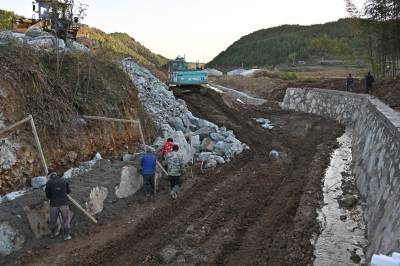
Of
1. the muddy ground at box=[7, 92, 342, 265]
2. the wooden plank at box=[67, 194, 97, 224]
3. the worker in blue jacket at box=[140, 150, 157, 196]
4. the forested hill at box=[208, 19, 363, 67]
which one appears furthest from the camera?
the forested hill at box=[208, 19, 363, 67]

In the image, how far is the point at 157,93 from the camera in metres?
21.9

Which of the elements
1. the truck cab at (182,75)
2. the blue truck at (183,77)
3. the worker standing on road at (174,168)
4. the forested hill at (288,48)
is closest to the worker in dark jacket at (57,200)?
the worker standing on road at (174,168)

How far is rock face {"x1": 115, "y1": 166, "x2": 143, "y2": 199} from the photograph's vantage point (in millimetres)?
12406

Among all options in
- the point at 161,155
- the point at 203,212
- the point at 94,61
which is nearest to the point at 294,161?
the point at 161,155

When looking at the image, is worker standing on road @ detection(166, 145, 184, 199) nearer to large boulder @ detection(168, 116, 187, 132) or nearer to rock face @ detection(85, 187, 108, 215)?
rock face @ detection(85, 187, 108, 215)

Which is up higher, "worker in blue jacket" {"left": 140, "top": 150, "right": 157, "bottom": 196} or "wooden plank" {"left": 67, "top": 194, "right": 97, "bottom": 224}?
"worker in blue jacket" {"left": 140, "top": 150, "right": 157, "bottom": 196}

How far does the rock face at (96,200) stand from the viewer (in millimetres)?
11070

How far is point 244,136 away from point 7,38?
39.2 feet

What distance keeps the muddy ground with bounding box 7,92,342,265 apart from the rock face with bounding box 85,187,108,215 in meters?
0.43

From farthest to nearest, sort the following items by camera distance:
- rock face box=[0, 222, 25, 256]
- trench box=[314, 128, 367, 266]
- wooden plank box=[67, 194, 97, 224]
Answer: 1. wooden plank box=[67, 194, 97, 224]
2. trench box=[314, 128, 367, 266]
3. rock face box=[0, 222, 25, 256]

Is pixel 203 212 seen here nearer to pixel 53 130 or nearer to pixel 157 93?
pixel 53 130

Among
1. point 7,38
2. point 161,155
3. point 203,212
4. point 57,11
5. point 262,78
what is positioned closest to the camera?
point 203,212

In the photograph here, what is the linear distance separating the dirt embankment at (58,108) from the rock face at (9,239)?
1772 millimetres

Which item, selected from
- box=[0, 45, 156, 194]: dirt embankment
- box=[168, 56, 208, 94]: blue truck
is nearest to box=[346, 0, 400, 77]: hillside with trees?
box=[168, 56, 208, 94]: blue truck
